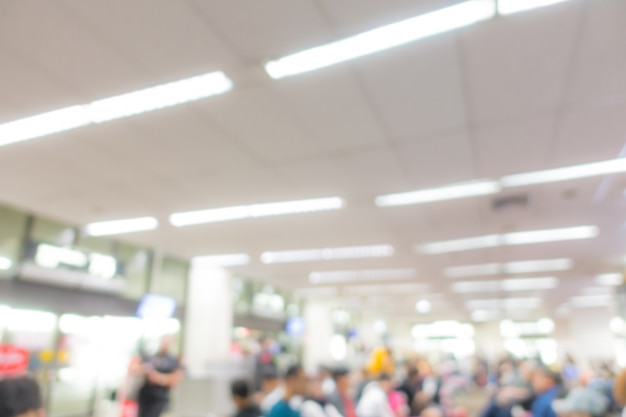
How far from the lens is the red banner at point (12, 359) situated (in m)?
5.73

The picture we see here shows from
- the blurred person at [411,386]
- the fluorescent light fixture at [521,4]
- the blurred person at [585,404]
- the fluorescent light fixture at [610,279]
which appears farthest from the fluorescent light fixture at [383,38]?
the fluorescent light fixture at [610,279]

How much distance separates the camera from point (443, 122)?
3545 millimetres

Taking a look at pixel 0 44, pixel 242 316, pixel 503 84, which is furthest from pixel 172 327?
pixel 503 84

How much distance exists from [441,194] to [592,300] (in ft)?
43.2

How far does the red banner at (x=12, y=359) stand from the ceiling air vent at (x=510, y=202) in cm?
636

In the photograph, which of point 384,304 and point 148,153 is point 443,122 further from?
point 384,304

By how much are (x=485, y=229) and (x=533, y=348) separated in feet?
58.4

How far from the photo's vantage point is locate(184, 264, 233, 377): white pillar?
360 inches

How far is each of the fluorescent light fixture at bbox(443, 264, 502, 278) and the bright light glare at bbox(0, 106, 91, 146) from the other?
26.1 ft

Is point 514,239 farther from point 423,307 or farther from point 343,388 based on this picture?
point 423,307

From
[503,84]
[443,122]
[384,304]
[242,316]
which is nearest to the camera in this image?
[503,84]

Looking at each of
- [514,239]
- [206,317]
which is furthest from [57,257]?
[514,239]

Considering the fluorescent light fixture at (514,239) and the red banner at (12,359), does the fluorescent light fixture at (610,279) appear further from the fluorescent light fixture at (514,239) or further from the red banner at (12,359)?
the red banner at (12,359)

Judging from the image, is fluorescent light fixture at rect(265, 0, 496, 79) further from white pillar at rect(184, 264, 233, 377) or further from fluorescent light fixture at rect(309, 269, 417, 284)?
fluorescent light fixture at rect(309, 269, 417, 284)
